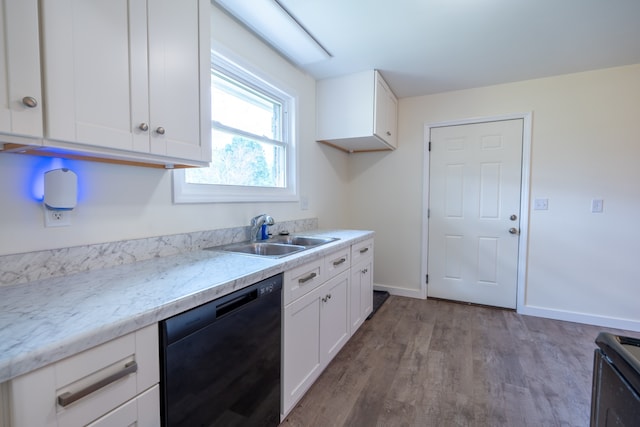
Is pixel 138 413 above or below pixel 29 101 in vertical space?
below

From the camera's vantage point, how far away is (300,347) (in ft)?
5.30

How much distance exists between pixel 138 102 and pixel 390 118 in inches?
104

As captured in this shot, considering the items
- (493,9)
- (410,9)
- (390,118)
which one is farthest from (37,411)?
(390,118)

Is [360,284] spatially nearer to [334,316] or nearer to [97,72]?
[334,316]

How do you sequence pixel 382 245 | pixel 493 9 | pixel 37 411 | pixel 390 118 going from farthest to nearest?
pixel 382 245, pixel 390 118, pixel 493 9, pixel 37 411

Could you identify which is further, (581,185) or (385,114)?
(385,114)

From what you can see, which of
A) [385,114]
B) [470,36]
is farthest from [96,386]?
[385,114]

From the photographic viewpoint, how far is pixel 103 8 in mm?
994

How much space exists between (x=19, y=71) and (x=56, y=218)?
1.83 feet

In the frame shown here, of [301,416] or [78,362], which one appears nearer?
[78,362]

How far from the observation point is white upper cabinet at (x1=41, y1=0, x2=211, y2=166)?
2.95 feet

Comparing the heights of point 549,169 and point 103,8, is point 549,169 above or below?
below

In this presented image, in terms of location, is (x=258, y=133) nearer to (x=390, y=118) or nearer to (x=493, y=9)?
(x=390, y=118)

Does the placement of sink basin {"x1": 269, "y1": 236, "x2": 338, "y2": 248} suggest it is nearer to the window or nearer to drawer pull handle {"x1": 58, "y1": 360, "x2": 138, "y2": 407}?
the window
